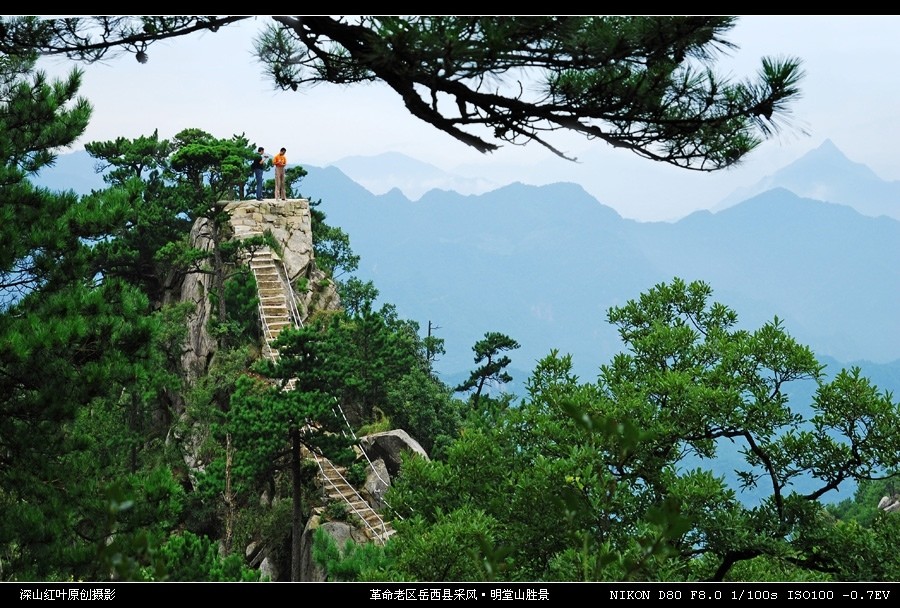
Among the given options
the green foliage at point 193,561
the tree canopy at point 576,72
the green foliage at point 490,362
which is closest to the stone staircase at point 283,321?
the green foliage at point 193,561

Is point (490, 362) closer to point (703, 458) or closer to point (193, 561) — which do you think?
point (193, 561)

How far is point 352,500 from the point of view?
9.41 meters

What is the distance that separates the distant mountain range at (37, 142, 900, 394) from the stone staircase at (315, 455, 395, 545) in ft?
173

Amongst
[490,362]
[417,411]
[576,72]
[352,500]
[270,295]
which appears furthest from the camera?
[490,362]

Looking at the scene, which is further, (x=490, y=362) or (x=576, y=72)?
(x=490, y=362)

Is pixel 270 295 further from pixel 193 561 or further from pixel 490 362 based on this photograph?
pixel 193 561

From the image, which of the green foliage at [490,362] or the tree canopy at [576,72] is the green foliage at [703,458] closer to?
the tree canopy at [576,72]

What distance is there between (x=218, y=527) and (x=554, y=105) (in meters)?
9.03

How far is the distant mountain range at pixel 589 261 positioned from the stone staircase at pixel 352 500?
173ft

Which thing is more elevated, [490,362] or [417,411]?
[490,362]

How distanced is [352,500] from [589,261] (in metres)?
62.7

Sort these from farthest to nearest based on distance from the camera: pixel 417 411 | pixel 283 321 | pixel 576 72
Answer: pixel 417 411, pixel 283 321, pixel 576 72

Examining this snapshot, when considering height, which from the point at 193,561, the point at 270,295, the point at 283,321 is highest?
the point at 270,295

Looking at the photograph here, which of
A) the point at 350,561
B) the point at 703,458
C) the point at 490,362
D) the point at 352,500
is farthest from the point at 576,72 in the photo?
the point at 490,362
